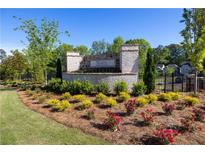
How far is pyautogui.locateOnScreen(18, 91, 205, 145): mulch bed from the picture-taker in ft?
21.2

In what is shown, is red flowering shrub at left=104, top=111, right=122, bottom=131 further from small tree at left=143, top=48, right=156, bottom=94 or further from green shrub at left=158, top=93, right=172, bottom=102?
small tree at left=143, top=48, right=156, bottom=94

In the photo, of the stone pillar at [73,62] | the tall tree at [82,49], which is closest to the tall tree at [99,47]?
the tall tree at [82,49]

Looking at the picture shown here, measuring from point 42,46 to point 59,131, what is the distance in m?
14.4

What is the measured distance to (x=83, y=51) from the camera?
54.9m

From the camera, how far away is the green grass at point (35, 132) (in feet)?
20.1

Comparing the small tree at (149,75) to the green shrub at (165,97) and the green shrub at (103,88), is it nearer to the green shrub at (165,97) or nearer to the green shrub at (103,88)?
the green shrub at (165,97)

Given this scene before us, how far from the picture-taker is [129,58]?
48.3 feet

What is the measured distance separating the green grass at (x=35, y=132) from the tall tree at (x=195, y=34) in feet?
30.5

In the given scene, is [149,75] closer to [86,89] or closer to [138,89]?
[138,89]

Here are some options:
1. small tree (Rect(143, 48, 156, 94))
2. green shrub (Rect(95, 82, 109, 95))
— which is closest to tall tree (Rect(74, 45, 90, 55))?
small tree (Rect(143, 48, 156, 94))

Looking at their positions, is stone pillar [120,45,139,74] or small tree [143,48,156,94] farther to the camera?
stone pillar [120,45,139,74]

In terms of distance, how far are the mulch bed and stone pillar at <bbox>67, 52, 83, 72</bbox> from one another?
7.59 metres

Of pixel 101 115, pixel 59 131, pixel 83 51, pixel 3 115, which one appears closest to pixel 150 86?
pixel 101 115
